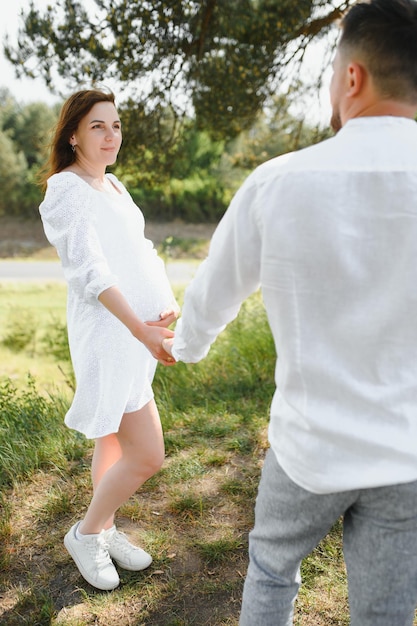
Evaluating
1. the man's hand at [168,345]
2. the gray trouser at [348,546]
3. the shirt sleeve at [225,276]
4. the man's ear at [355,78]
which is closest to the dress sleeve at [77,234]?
the man's hand at [168,345]

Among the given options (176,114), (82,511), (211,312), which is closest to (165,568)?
(82,511)

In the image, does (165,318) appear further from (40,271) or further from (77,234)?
(40,271)

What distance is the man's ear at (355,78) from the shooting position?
1160 mm

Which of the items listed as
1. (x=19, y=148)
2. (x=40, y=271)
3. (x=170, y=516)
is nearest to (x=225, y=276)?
(x=170, y=516)

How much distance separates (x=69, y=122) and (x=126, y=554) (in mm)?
1684

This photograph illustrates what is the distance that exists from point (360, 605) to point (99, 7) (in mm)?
4709

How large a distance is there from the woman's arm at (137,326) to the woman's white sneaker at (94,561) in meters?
0.87

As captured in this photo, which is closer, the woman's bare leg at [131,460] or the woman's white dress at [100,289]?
the woman's white dress at [100,289]

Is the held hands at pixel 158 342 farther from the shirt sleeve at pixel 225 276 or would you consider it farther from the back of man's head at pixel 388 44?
the back of man's head at pixel 388 44

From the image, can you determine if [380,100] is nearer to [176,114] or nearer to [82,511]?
[82,511]

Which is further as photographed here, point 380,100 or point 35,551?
point 35,551

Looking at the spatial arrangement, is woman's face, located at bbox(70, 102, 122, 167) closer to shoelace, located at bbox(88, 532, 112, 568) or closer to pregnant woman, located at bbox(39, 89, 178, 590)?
pregnant woman, located at bbox(39, 89, 178, 590)

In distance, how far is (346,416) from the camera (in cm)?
119

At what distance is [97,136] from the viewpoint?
226 cm
